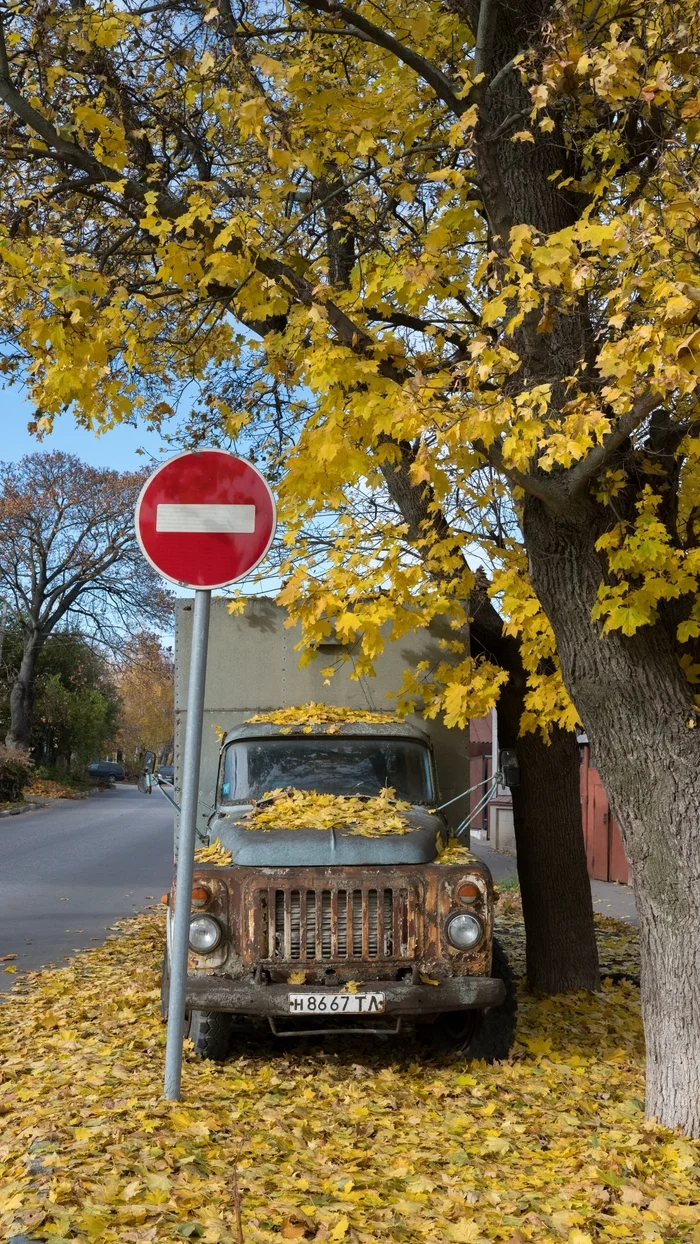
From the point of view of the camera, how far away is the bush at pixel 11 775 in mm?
34562

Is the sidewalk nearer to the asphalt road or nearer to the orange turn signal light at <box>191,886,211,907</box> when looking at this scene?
the asphalt road

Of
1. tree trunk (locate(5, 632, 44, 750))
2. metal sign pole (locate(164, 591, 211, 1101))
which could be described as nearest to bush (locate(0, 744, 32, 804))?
tree trunk (locate(5, 632, 44, 750))

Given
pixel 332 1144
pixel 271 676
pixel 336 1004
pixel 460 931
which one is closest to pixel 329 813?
pixel 460 931

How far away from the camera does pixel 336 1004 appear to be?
6242mm

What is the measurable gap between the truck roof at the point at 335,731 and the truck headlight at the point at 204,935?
71.1 inches

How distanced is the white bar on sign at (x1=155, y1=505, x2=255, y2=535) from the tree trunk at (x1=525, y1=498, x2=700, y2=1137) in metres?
1.58

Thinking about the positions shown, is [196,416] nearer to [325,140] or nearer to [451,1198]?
[325,140]

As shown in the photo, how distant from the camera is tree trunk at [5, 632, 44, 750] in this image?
43.4 m

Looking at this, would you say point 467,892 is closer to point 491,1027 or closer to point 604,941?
point 491,1027

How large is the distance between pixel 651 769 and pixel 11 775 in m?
31.7

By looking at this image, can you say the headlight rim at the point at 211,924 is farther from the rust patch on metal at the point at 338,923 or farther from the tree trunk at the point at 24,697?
the tree trunk at the point at 24,697

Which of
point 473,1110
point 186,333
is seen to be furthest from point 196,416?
point 473,1110

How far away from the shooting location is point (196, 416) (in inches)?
458

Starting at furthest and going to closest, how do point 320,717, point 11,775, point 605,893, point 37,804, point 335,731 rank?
point 37,804, point 11,775, point 605,893, point 320,717, point 335,731
